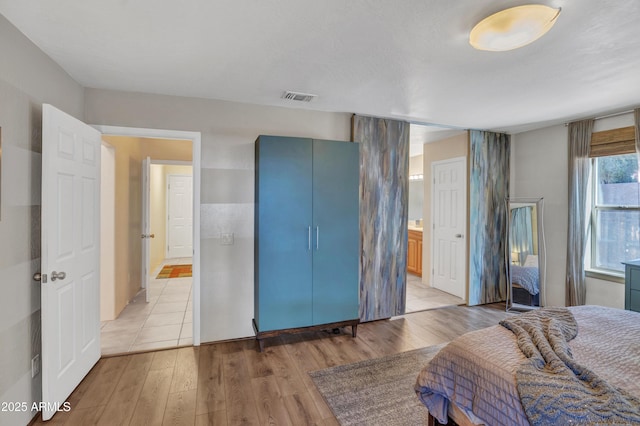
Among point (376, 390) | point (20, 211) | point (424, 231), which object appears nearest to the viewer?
point (20, 211)

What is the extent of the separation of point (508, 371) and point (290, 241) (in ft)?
6.59

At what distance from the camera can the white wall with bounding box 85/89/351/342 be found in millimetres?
2998

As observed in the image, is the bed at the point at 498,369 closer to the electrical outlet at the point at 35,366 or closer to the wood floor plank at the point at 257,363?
the wood floor plank at the point at 257,363

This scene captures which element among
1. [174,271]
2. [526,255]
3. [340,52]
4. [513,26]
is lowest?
[174,271]

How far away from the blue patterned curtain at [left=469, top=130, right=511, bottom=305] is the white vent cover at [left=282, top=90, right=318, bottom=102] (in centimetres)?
262

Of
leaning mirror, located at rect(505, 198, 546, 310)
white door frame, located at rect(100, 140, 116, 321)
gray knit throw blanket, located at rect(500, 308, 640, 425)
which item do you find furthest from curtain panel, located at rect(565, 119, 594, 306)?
white door frame, located at rect(100, 140, 116, 321)

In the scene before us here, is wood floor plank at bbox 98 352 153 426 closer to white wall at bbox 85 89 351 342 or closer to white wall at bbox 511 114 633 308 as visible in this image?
white wall at bbox 85 89 351 342

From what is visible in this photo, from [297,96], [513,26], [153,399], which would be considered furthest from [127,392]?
[513,26]

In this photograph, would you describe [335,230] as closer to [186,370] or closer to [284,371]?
[284,371]

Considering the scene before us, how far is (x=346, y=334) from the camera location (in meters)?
3.31

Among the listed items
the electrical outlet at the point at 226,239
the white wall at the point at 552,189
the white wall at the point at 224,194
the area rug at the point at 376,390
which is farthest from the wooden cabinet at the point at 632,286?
the electrical outlet at the point at 226,239

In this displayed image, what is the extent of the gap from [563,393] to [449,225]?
3769mm

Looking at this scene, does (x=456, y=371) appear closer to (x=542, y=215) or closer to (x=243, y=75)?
(x=243, y=75)

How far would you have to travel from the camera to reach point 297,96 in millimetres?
2965
